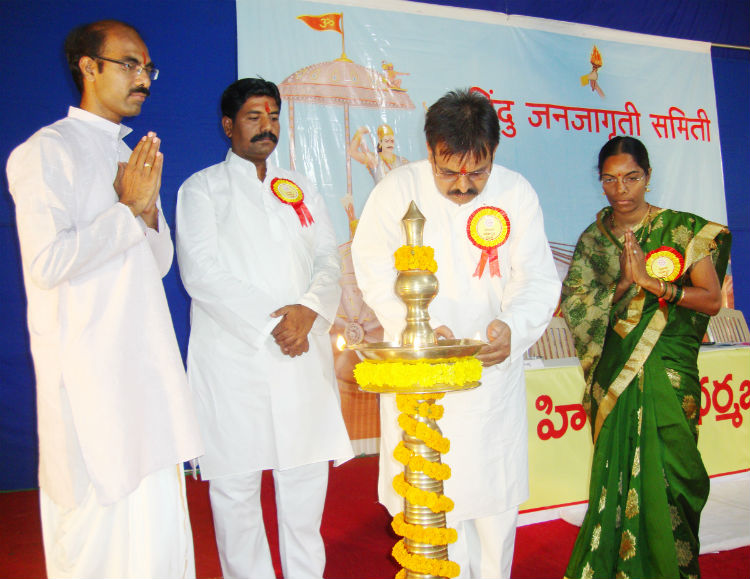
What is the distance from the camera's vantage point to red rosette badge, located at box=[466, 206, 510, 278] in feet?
7.51

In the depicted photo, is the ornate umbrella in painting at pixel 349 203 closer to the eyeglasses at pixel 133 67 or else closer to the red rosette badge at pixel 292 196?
the red rosette badge at pixel 292 196

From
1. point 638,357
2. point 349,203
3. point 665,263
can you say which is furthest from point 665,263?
point 349,203

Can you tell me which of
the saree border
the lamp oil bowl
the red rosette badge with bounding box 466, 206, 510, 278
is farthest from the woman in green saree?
the lamp oil bowl

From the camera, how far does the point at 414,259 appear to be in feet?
4.17

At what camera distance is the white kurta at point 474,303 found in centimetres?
219

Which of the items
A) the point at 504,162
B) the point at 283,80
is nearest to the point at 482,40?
the point at 504,162

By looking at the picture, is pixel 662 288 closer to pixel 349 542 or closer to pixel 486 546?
pixel 486 546

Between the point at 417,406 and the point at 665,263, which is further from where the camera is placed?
the point at 665,263

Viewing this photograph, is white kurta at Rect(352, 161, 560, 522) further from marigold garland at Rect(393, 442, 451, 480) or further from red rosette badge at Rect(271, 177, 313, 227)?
marigold garland at Rect(393, 442, 451, 480)

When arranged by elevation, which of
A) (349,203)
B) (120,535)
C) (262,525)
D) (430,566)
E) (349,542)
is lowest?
(349,542)

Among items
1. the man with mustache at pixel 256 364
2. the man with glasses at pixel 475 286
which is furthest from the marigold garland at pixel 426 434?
the man with mustache at pixel 256 364

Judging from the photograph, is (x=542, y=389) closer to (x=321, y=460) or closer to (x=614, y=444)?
(x=614, y=444)

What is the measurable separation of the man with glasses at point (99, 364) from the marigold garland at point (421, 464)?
0.82 metres

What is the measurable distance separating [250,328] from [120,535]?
3.04 feet
